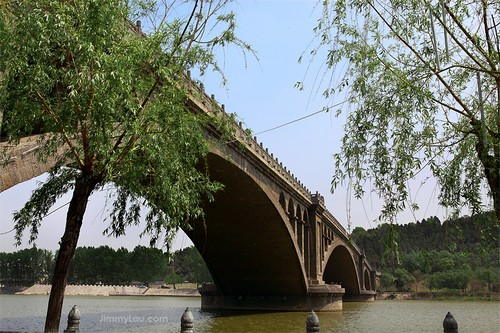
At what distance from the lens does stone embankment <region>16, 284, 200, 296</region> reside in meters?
82.5

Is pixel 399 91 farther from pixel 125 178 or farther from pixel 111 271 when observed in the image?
pixel 111 271

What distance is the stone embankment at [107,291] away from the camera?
82.5 metres

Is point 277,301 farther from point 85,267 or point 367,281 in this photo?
point 85,267

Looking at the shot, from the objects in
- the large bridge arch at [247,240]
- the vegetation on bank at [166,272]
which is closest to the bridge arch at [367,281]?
the vegetation on bank at [166,272]

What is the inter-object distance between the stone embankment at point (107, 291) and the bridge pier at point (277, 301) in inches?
1915

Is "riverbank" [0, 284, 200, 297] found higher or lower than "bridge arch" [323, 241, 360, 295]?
lower

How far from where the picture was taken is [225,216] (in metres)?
31.8

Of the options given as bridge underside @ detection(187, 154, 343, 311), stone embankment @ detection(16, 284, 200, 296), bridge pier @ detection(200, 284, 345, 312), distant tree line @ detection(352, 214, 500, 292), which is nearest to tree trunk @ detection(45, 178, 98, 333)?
distant tree line @ detection(352, 214, 500, 292)

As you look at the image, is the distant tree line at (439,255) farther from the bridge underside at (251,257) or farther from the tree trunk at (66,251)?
the bridge underside at (251,257)

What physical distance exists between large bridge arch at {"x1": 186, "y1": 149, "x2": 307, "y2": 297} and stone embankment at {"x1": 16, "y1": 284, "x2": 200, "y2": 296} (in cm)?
5081

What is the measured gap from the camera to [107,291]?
86.5m

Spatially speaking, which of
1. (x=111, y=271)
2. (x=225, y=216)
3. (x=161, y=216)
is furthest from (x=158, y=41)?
(x=111, y=271)

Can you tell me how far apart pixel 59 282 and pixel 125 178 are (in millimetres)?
2070

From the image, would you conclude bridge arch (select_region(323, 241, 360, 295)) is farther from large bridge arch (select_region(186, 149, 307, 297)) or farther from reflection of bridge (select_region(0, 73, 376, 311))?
large bridge arch (select_region(186, 149, 307, 297))
